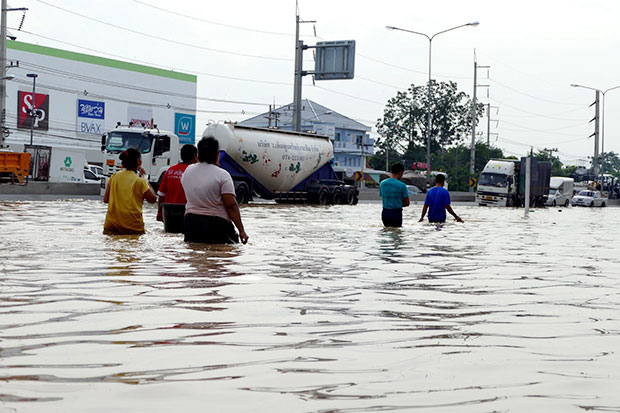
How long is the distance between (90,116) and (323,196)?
2123 inches

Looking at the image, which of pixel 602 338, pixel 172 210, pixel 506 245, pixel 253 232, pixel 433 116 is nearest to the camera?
pixel 602 338

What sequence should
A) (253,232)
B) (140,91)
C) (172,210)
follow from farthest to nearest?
1. (140,91)
2. (253,232)
3. (172,210)

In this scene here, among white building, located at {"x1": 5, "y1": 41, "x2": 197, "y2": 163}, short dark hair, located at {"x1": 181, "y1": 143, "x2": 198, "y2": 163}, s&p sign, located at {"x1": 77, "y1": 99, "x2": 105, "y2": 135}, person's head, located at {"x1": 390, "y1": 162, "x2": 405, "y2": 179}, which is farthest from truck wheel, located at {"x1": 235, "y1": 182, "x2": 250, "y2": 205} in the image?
s&p sign, located at {"x1": 77, "y1": 99, "x2": 105, "y2": 135}

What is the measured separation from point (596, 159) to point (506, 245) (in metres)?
61.9

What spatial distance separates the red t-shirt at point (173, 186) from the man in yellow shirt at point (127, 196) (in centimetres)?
73

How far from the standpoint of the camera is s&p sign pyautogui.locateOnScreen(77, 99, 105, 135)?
87.9 metres

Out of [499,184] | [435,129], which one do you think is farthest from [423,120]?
[499,184]

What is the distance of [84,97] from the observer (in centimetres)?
8862

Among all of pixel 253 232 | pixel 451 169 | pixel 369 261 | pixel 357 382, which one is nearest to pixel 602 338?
pixel 357 382

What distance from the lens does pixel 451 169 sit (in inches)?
4102

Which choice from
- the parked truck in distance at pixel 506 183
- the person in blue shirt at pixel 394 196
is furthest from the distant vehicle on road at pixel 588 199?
the person in blue shirt at pixel 394 196

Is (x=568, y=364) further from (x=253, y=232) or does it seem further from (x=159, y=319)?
(x=253, y=232)

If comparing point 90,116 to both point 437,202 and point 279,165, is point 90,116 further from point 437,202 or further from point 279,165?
point 437,202

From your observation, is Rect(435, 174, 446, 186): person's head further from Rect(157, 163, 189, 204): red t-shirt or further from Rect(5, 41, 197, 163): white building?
Rect(5, 41, 197, 163): white building
